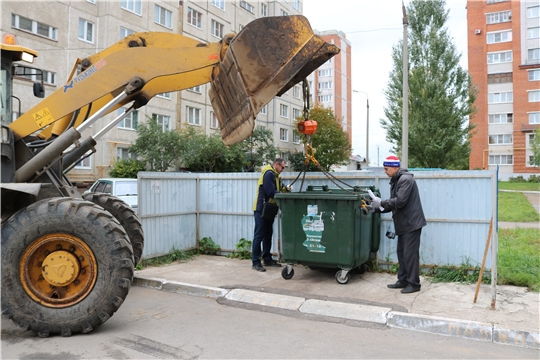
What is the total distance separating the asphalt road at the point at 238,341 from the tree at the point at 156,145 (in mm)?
20133

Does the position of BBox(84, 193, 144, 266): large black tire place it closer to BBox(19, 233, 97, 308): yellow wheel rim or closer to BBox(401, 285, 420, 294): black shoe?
BBox(19, 233, 97, 308): yellow wheel rim

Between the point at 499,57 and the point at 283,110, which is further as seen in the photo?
the point at 499,57

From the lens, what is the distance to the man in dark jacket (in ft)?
19.8

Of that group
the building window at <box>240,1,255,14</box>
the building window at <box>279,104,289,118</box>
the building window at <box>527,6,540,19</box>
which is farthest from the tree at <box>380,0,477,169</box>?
the building window at <box>527,6,540,19</box>

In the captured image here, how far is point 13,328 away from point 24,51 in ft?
10.5

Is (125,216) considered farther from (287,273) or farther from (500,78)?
(500,78)

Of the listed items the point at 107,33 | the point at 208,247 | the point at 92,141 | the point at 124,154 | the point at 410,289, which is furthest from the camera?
the point at 124,154

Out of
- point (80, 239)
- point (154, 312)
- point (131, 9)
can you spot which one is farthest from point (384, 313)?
point (131, 9)

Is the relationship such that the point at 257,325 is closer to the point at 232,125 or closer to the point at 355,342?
the point at 355,342

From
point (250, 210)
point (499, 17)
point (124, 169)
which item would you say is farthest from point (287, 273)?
point (499, 17)

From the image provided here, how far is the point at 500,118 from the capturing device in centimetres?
4978

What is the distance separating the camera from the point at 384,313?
5.07 m

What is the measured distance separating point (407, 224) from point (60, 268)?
444 cm

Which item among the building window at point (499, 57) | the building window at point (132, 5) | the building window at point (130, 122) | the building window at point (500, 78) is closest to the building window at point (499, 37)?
the building window at point (499, 57)
